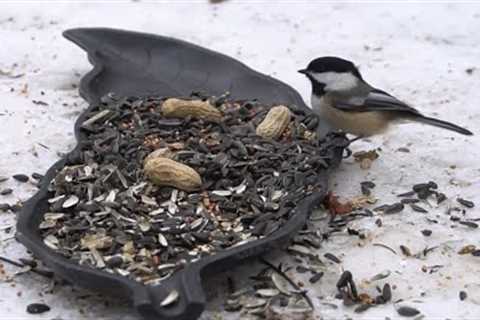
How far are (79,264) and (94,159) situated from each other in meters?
0.50

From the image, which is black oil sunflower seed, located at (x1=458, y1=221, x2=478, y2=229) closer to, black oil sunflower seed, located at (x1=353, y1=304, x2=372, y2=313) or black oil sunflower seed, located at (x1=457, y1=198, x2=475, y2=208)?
black oil sunflower seed, located at (x1=457, y1=198, x2=475, y2=208)

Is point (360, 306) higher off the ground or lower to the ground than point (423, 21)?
lower

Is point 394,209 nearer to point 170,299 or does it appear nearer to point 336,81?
point 336,81

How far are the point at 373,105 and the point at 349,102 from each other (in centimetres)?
7

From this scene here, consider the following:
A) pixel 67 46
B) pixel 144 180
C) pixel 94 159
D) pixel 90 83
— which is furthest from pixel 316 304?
pixel 67 46

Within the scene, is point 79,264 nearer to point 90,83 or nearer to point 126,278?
point 126,278

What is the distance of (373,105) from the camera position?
236cm

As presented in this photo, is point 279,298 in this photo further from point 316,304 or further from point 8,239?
point 8,239

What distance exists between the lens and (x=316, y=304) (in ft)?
5.94

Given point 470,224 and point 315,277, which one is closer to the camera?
point 315,277

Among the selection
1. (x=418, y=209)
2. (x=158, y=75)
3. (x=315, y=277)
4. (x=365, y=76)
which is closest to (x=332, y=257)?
(x=315, y=277)

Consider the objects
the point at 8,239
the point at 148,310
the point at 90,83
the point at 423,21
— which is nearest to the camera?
the point at 148,310

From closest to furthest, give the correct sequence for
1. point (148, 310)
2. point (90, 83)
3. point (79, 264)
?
point (148, 310) → point (79, 264) → point (90, 83)

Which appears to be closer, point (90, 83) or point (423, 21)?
point (90, 83)
